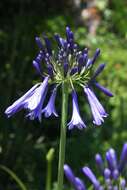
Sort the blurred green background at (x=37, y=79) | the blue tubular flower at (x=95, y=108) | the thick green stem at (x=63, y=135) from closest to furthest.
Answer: the thick green stem at (x=63, y=135)
the blue tubular flower at (x=95, y=108)
the blurred green background at (x=37, y=79)

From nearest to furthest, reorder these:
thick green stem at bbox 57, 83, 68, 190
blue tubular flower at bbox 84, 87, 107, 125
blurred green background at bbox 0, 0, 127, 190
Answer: thick green stem at bbox 57, 83, 68, 190 → blue tubular flower at bbox 84, 87, 107, 125 → blurred green background at bbox 0, 0, 127, 190

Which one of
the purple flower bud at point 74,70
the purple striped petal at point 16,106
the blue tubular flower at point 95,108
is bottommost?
the blue tubular flower at point 95,108

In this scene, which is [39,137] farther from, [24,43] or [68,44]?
[68,44]

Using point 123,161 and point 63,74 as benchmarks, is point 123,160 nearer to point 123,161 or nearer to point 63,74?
point 123,161

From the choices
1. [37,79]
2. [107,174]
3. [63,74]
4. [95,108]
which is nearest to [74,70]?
[63,74]

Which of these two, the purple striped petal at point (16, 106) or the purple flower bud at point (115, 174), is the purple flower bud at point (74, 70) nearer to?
the purple striped petal at point (16, 106)

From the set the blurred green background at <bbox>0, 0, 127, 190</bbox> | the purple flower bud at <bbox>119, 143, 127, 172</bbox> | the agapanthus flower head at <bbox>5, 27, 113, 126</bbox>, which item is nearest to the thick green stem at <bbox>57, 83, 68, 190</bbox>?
the agapanthus flower head at <bbox>5, 27, 113, 126</bbox>

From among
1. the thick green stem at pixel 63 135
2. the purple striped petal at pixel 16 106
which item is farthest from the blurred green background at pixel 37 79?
the thick green stem at pixel 63 135

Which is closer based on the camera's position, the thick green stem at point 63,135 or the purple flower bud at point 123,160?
the thick green stem at point 63,135

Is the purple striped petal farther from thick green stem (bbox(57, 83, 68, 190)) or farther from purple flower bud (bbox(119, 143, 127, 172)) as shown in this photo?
purple flower bud (bbox(119, 143, 127, 172))
